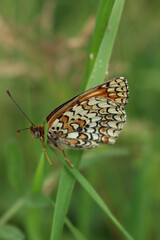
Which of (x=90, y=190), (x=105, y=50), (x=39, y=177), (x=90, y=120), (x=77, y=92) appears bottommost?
(x=90, y=190)

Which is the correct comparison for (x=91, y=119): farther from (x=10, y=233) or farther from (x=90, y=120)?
(x=10, y=233)

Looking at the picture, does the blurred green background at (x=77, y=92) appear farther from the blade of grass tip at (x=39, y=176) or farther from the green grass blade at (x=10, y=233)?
the green grass blade at (x=10, y=233)

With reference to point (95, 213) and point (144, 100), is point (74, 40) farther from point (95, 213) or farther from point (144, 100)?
point (95, 213)

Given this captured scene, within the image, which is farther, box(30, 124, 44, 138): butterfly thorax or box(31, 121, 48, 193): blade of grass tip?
box(30, 124, 44, 138): butterfly thorax

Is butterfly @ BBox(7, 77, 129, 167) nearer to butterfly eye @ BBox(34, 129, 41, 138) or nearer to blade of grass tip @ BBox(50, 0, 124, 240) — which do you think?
butterfly eye @ BBox(34, 129, 41, 138)

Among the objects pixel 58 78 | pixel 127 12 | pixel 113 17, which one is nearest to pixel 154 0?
pixel 127 12

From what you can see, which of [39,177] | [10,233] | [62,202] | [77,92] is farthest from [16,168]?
[77,92]

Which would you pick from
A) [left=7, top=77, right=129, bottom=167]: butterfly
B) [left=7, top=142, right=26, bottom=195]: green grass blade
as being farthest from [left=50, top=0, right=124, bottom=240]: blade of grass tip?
[left=7, top=142, right=26, bottom=195]: green grass blade
